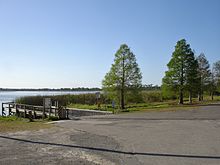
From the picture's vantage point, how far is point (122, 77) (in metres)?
42.5

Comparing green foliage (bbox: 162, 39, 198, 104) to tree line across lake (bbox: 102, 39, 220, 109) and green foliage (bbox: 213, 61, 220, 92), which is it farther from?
green foliage (bbox: 213, 61, 220, 92)

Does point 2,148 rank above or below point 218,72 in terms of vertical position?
below

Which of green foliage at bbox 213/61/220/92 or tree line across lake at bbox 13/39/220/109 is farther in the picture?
green foliage at bbox 213/61/220/92

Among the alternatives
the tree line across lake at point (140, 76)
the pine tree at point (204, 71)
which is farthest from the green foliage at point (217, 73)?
the tree line across lake at point (140, 76)

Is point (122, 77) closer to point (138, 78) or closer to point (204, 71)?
point (138, 78)

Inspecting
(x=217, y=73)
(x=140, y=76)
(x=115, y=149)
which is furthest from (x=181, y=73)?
(x=115, y=149)

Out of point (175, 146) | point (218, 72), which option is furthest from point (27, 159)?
point (218, 72)

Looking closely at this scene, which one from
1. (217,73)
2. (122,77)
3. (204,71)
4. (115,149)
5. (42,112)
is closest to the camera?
(115,149)

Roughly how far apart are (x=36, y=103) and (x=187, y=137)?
43012 millimetres

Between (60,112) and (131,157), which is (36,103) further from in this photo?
(131,157)

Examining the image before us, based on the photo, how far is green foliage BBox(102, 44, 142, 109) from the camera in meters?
42.2

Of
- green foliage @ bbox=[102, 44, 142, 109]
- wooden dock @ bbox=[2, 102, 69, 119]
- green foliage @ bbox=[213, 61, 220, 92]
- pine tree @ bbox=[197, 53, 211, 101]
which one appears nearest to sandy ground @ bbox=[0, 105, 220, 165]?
wooden dock @ bbox=[2, 102, 69, 119]

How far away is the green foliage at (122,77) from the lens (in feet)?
139

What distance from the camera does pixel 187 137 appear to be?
43.7 feet
